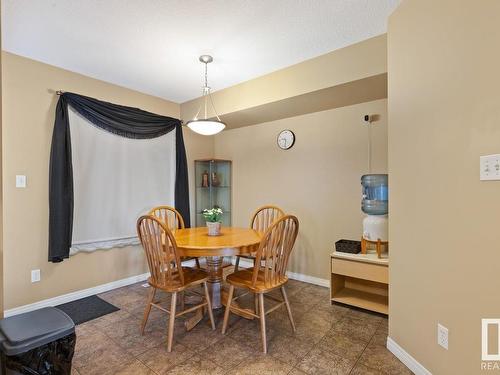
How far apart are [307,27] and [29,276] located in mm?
3443

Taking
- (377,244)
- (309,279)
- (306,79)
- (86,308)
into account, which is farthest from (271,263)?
(86,308)

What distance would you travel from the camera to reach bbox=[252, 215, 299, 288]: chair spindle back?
6.48 feet

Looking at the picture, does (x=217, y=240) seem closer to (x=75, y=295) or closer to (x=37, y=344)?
(x=37, y=344)

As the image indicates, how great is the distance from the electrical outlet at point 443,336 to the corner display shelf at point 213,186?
10.1 ft

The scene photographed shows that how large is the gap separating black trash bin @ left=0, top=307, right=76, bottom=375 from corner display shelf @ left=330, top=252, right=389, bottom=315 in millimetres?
2194

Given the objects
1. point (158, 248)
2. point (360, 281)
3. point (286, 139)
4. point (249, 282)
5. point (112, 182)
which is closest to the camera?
point (158, 248)

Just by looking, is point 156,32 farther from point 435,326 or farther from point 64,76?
point 435,326

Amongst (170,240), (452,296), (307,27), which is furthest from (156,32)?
(452,296)

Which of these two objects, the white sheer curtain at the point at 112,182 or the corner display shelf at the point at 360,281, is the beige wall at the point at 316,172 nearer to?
the corner display shelf at the point at 360,281

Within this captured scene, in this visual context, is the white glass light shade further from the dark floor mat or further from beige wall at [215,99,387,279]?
the dark floor mat

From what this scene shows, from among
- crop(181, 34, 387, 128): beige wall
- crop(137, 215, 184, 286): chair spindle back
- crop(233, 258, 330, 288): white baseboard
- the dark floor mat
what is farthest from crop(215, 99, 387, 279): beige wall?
the dark floor mat

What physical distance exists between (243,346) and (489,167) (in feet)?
6.22

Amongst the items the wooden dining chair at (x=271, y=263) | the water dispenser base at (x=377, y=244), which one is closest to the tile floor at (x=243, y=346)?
the wooden dining chair at (x=271, y=263)

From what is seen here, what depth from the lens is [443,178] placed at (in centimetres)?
149
